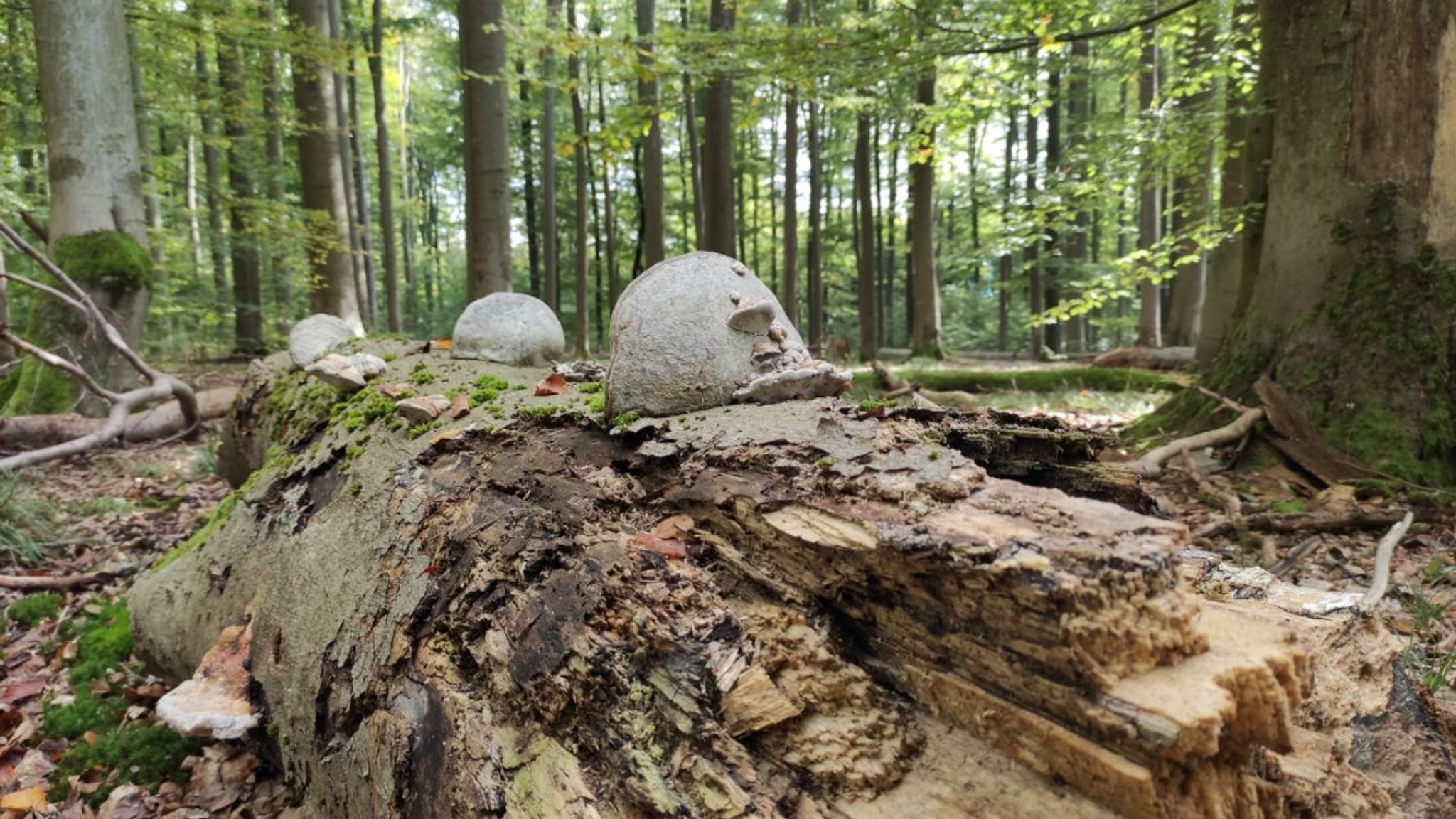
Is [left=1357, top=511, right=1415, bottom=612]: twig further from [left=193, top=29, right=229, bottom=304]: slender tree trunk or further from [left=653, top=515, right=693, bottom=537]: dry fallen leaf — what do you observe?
[left=193, top=29, right=229, bottom=304]: slender tree trunk

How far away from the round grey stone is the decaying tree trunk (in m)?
0.12

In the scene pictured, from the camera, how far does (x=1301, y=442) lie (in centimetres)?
394

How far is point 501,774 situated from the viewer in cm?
149

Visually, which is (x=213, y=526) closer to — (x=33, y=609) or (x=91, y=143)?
(x=33, y=609)

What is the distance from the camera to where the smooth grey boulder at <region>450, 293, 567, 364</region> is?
12.9 ft

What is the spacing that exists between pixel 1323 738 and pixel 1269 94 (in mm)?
5212

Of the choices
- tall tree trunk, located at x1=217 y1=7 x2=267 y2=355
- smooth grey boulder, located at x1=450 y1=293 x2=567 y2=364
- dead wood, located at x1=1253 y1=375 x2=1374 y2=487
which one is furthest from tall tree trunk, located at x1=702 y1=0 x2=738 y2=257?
dead wood, located at x1=1253 y1=375 x2=1374 y2=487

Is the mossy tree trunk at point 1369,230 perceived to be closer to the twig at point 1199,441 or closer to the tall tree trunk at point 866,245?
the twig at point 1199,441

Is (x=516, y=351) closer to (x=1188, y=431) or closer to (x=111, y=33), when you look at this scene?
(x=1188, y=431)

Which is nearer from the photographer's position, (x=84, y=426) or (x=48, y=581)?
(x=48, y=581)

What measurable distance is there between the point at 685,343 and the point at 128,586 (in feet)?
12.8

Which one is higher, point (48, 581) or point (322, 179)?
point (322, 179)

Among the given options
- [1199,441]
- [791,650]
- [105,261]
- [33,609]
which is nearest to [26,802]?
[33,609]

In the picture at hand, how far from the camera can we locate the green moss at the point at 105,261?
623 centimetres
